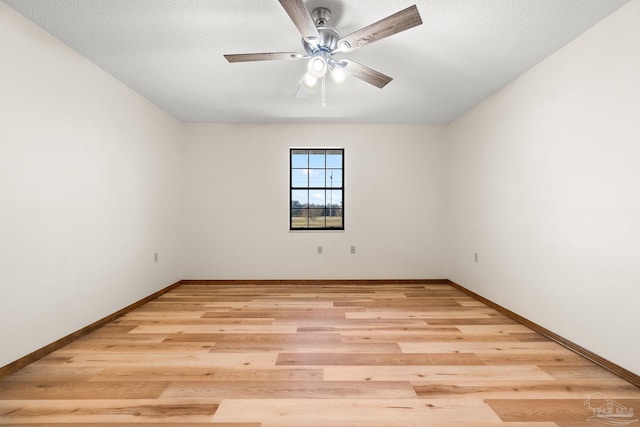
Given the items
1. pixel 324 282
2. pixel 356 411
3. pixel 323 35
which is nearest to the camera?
pixel 356 411

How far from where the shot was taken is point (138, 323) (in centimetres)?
304

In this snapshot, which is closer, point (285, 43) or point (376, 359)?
point (376, 359)

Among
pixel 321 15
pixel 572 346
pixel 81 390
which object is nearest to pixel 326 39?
pixel 321 15

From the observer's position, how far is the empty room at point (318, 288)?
186 cm

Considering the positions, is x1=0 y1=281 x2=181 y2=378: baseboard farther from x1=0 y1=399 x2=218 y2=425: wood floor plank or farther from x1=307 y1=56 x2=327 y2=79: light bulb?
x1=307 y1=56 x2=327 y2=79: light bulb

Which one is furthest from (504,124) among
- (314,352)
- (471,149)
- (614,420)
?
(314,352)

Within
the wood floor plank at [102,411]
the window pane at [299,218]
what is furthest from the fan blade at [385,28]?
the window pane at [299,218]

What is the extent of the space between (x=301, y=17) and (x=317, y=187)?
3.22m

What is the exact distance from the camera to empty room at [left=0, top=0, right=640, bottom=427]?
6.10 ft

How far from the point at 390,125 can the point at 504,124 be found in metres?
1.73

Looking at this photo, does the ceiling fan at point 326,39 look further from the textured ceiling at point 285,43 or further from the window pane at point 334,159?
the window pane at point 334,159

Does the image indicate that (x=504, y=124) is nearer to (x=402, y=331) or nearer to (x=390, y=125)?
(x=390, y=125)

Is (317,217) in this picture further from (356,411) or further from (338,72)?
(356,411)

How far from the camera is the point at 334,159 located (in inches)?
194
